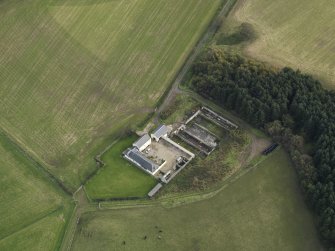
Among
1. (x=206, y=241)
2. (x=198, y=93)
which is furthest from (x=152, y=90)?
(x=206, y=241)

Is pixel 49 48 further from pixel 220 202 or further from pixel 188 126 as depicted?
pixel 220 202

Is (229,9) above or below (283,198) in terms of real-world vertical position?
above

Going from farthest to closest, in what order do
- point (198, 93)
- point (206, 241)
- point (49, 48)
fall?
1. point (49, 48)
2. point (198, 93)
3. point (206, 241)

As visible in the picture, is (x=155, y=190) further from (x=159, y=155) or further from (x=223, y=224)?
(x=223, y=224)

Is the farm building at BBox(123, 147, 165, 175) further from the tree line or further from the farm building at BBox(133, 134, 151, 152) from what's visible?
the tree line

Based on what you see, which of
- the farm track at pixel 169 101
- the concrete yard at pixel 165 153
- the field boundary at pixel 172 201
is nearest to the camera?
the farm track at pixel 169 101

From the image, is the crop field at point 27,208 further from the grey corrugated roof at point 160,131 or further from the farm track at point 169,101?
the grey corrugated roof at point 160,131

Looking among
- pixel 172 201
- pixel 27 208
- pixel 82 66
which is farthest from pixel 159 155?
pixel 82 66

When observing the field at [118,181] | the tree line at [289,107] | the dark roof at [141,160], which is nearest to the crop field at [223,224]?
the tree line at [289,107]
